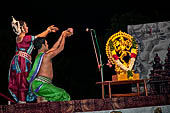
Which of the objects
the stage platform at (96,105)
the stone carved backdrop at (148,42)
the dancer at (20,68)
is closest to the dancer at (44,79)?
the dancer at (20,68)

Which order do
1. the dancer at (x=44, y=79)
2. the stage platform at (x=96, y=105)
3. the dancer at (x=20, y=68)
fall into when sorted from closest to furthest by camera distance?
the stage platform at (x=96, y=105)
the dancer at (x=44, y=79)
the dancer at (x=20, y=68)

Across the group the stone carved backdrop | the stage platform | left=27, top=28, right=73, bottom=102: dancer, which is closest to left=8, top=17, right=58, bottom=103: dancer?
left=27, top=28, right=73, bottom=102: dancer

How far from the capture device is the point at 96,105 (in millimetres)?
3670

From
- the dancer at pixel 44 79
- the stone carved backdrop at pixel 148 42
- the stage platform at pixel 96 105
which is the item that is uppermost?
the stone carved backdrop at pixel 148 42

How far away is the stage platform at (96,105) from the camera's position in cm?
359

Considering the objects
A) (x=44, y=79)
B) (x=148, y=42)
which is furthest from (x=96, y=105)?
(x=148, y=42)

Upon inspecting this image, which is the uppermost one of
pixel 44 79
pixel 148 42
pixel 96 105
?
pixel 148 42

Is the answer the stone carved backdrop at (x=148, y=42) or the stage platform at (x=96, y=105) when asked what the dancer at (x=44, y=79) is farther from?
the stone carved backdrop at (x=148, y=42)

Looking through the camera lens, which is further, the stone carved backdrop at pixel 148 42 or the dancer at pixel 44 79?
the stone carved backdrop at pixel 148 42

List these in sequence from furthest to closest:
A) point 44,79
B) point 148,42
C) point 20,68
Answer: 1. point 148,42
2. point 20,68
3. point 44,79

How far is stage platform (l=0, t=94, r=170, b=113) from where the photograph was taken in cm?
359

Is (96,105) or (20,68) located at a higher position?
(20,68)

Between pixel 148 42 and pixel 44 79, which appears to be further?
pixel 148 42

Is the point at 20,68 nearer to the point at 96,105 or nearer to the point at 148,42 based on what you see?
the point at 96,105
